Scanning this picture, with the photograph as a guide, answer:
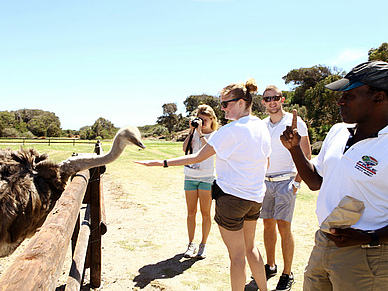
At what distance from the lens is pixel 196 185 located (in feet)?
14.9

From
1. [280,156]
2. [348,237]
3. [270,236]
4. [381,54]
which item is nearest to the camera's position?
[348,237]

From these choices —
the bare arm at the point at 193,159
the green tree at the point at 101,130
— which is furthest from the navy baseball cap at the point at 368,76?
the green tree at the point at 101,130

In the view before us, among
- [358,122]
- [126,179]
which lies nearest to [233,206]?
[358,122]

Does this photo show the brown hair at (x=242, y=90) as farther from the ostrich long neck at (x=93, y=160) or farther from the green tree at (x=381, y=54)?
the green tree at (x=381, y=54)

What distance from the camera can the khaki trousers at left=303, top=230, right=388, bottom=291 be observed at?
181 cm

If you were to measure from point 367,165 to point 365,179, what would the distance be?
0.28 ft

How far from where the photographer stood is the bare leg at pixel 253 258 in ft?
10.2

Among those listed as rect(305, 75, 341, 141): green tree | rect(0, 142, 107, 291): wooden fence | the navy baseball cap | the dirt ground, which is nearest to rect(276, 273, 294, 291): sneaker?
the dirt ground

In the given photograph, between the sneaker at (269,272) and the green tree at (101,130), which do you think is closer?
the sneaker at (269,272)

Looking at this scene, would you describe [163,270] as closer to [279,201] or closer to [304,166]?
[279,201]

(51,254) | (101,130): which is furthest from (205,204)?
(101,130)

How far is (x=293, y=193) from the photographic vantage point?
370 cm

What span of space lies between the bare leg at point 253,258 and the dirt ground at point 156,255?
0.79m

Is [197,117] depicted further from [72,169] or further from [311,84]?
[311,84]
